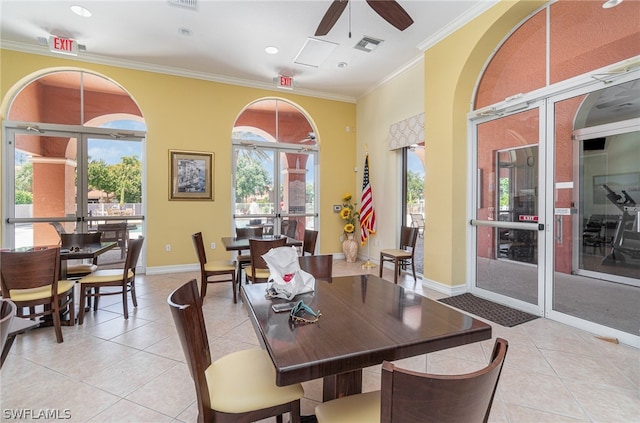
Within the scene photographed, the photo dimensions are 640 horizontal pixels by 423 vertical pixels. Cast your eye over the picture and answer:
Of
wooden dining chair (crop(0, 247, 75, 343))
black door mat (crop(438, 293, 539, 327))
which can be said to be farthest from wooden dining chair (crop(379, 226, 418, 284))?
wooden dining chair (crop(0, 247, 75, 343))

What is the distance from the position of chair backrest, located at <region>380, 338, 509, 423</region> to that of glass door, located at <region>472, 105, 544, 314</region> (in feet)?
10.7

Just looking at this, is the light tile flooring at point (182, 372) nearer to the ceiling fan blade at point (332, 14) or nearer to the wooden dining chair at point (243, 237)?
the wooden dining chair at point (243, 237)

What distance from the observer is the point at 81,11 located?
3738 millimetres

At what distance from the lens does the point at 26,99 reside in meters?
4.73

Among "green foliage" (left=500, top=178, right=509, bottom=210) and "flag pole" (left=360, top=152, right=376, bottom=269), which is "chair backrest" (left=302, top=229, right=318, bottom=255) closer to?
"flag pole" (left=360, top=152, right=376, bottom=269)

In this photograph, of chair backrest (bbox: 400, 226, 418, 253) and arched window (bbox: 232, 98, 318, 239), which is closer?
chair backrest (bbox: 400, 226, 418, 253)

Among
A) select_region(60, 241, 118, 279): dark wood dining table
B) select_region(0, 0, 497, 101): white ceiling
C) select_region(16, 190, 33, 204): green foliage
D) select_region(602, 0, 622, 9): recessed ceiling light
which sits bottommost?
select_region(60, 241, 118, 279): dark wood dining table

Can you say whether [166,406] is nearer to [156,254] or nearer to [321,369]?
[321,369]

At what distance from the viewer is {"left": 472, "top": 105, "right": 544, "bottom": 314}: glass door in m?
3.42

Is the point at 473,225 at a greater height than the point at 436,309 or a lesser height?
greater

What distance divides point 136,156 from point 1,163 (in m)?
1.79

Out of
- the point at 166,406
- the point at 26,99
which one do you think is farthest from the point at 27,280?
the point at 26,99

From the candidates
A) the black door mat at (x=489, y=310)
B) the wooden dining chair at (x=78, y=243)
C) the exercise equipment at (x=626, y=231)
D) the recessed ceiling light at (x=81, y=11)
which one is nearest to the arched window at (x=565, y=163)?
the exercise equipment at (x=626, y=231)

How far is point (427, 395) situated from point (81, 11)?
17.5ft
